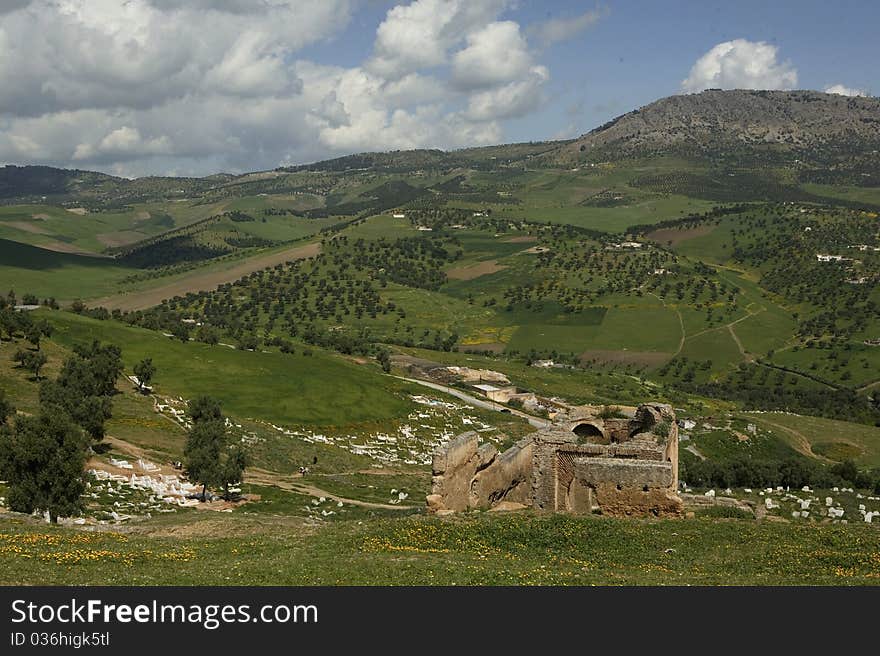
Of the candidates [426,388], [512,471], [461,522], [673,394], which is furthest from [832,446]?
[461,522]

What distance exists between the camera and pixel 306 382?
4122 inches

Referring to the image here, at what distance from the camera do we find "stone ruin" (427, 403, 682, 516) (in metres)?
29.2

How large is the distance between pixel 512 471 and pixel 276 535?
13472 millimetres

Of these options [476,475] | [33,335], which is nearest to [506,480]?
[476,475]

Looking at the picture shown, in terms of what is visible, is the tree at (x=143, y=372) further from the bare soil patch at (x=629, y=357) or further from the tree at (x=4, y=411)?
the bare soil patch at (x=629, y=357)

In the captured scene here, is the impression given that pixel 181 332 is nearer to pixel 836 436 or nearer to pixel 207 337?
pixel 207 337

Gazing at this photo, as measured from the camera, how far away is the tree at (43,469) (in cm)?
3588

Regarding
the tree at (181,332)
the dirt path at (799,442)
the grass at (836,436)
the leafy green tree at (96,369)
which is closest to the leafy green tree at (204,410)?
the leafy green tree at (96,369)

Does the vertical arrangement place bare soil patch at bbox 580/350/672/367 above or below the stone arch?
below

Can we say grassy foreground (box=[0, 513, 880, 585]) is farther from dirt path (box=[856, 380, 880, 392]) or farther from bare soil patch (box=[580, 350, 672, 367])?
bare soil patch (box=[580, 350, 672, 367])

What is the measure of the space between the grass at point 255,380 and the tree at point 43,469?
49935mm

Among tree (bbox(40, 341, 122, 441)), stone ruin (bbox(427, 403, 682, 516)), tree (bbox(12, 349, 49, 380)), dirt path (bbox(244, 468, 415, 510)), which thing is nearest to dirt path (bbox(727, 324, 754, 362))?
dirt path (bbox(244, 468, 415, 510))

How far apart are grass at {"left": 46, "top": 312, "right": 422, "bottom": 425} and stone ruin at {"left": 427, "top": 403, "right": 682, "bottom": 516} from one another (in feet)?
188
